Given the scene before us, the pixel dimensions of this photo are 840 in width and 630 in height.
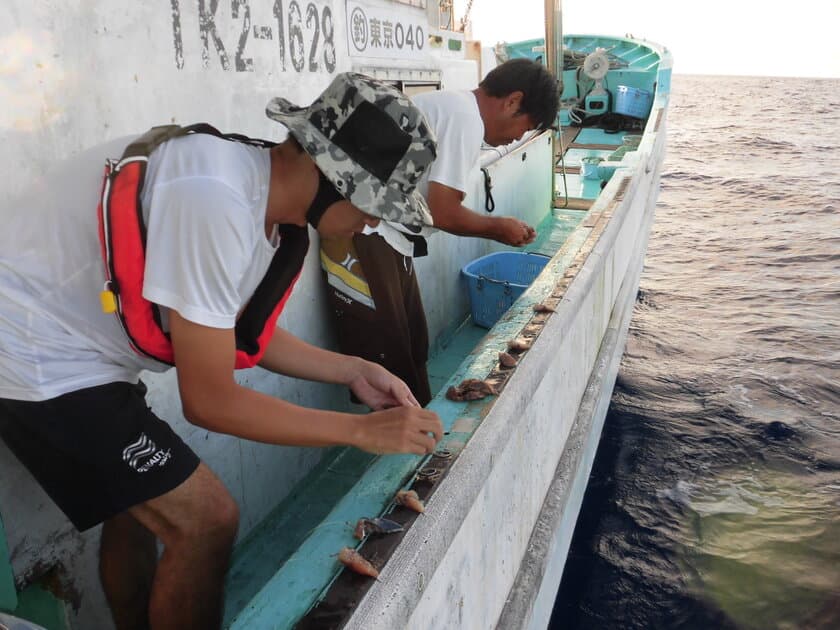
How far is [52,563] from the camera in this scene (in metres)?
2.03

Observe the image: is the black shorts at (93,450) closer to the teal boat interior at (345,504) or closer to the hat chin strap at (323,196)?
the teal boat interior at (345,504)

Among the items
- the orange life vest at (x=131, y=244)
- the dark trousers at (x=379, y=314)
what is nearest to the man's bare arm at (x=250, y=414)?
the orange life vest at (x=131, y=244)

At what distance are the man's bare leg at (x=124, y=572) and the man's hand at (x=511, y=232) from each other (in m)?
2.52

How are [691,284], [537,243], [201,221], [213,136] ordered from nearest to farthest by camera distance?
[201,221] < [213,136] < [537,243] < [691,284]

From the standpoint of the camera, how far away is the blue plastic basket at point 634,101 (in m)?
12.6

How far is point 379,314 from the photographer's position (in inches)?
132

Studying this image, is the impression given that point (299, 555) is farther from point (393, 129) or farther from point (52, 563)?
point (393, 129)

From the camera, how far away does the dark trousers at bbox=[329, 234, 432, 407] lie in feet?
10.9

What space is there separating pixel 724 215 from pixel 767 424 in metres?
11.2

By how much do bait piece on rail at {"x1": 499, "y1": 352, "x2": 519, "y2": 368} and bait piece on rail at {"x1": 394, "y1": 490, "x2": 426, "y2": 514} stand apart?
35.2 inches

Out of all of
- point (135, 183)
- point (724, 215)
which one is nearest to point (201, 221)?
point (135, 183)

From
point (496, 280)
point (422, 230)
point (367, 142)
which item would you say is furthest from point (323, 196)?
point (496, 280)

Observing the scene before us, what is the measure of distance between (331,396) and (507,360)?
125 centimetres

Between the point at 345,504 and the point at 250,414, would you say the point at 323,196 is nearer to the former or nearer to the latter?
the point at 250,414
